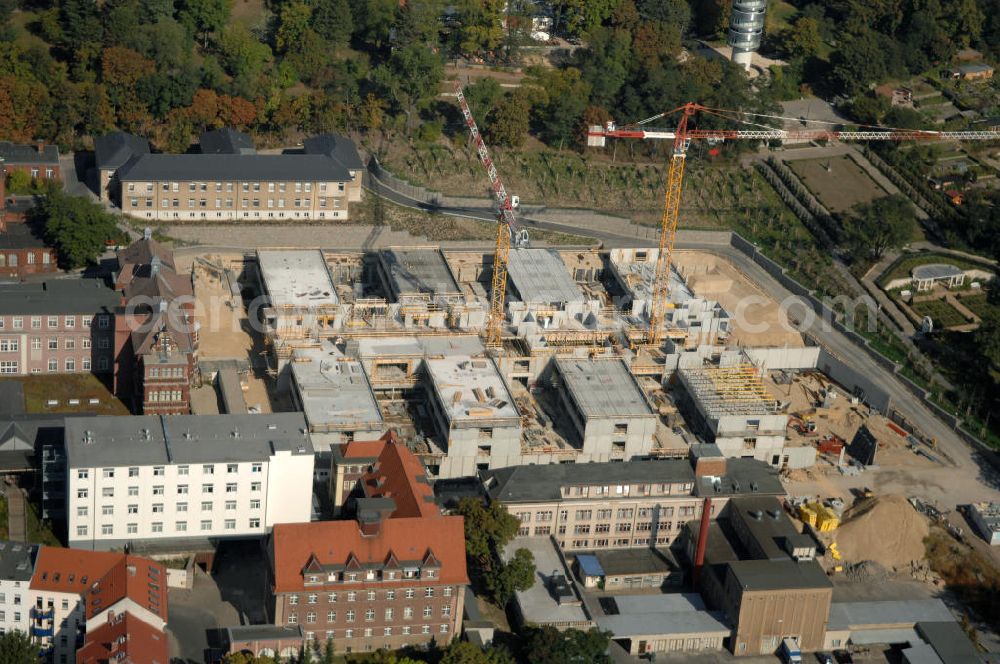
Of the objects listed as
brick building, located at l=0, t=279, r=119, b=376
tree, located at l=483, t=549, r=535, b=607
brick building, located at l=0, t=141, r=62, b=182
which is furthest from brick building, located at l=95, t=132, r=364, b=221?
tree, located at l=483, t=549, r=535, b=607

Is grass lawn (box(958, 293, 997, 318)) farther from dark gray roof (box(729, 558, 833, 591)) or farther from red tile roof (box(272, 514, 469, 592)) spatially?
red tile roof (box(272, 514, 469, 592))

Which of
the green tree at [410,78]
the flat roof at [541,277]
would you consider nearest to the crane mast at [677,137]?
the flat roof at [541,277]

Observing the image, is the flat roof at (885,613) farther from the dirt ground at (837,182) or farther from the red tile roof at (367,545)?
the dirt ground at (837,182)

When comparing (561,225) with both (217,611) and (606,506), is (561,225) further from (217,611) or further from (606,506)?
(217,611)

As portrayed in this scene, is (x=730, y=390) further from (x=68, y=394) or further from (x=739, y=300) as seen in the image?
(x=68, y=394)

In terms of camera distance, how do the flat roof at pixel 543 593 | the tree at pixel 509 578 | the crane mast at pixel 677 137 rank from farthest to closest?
the crane mast at pixel 677 137 < the tree at pixel 509 578 < the flat roof at pixel 543 593

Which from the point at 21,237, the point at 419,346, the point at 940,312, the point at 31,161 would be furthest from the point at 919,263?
the point at 31,161
